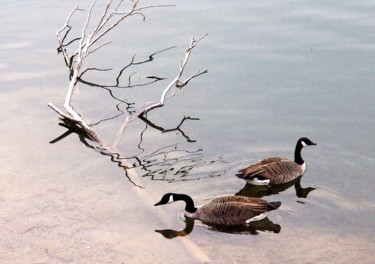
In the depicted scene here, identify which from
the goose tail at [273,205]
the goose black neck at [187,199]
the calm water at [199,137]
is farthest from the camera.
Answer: the goose black neck at [187,199]

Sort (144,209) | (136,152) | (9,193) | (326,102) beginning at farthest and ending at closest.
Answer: (326,102)
(136,152)
(9,193)
(144,209)

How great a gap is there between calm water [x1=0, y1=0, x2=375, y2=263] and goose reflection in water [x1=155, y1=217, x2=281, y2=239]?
4 centimetres

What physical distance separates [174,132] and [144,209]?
316 cm

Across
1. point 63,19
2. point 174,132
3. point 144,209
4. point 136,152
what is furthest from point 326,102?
point 63,19

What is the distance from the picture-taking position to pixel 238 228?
1180 cm

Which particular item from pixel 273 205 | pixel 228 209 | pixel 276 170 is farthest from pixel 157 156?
pixel 273 205

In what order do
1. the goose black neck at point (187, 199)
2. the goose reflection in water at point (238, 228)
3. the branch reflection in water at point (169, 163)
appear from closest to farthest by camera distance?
the goose reflection in water at point (238, 228), the goose black neck at point (187, 199), the branch reflection in water at point (169, 163)

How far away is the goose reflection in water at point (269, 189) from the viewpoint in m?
12.8

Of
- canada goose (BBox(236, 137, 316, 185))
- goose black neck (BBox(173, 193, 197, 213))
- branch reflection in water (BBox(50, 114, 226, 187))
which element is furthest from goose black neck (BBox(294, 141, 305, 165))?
goose black neck (BBox(173, 193, 197, 213))

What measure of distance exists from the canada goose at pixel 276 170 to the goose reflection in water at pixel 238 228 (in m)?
1.14

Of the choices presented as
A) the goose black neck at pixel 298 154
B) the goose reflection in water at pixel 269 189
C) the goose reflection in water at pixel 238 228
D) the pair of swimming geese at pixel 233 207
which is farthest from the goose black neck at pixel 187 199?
the goose black neck at pixel 298 154

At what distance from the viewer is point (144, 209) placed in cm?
1220

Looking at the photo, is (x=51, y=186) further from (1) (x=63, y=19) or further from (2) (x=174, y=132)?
(1) (x=63, y=19)

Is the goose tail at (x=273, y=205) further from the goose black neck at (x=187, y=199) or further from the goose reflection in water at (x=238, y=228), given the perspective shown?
the goose black neck at (x=187, y=199)
